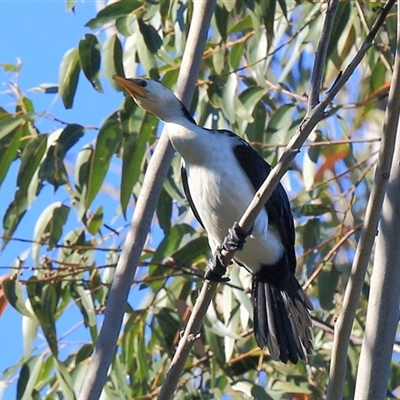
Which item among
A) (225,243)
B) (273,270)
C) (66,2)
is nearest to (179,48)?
(66,2)

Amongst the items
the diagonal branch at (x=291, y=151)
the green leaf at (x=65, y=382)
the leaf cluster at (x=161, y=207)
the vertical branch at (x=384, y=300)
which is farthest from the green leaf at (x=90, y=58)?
the vertical branch at (x=384, y=300)

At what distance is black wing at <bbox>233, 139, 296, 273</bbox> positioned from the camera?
3.31 m

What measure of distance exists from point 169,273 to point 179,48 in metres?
0.87

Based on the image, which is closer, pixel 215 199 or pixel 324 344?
pixel 215 199

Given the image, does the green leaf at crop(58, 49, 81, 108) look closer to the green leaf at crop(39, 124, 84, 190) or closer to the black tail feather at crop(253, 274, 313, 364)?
the green leaf at crop(39, 124, 84, 190)

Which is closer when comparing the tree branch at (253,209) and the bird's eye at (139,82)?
the tree branch at (253,209)

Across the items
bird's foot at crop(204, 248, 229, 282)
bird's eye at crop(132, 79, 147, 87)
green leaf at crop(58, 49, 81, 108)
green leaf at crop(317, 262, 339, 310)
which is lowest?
bird's foot at crop(204, 248, 229, 282)

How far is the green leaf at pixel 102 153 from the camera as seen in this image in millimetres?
3828

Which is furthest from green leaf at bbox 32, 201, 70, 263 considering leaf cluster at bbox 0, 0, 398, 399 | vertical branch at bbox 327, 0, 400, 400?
vertical branch at bbox 327, 0, 400, 400

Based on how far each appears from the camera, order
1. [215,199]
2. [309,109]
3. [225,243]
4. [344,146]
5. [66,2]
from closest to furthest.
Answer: [309,109] < [225,243] < [215,199] < [66,2] < [344,146]

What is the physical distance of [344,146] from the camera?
462cm

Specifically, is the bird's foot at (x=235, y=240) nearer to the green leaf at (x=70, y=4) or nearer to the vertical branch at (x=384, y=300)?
the vertical branch at (x=384, y=300)

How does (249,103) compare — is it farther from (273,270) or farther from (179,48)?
(273,270)

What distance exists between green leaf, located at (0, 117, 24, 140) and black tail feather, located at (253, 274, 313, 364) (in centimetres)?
120
